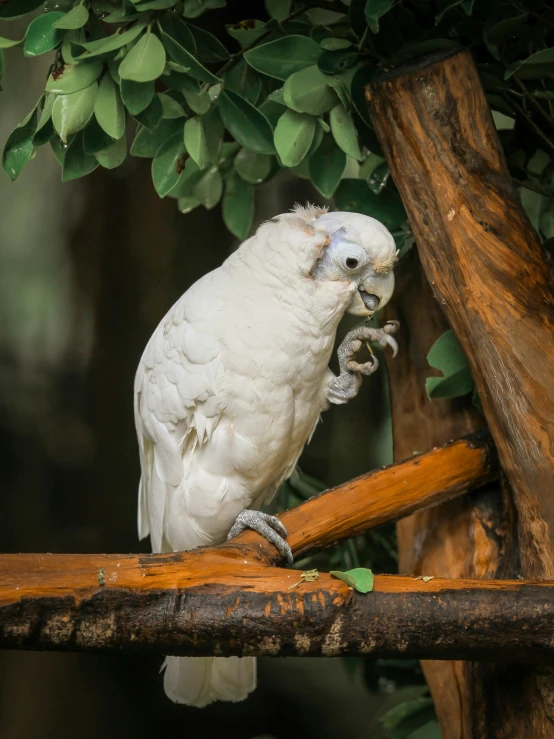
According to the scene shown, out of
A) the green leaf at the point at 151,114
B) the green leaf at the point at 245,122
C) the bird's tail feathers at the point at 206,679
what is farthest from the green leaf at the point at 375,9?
the bird's tail feathers at the point at 206,679

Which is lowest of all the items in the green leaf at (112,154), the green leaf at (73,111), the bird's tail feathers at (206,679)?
the bird's tail feathers at (206,679)

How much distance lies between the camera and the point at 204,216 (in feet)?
6.48

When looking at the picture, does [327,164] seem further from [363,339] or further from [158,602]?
[158,602]

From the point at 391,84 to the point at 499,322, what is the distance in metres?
0.39

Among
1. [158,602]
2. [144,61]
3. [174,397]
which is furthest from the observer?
[174,397]

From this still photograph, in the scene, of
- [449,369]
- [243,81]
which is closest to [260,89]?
[243,81]

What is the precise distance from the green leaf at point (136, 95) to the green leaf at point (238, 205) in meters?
0.34

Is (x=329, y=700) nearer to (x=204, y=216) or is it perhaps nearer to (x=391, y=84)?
(x=204, y=216)

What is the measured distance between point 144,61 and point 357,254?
40cm

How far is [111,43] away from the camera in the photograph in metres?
1.06

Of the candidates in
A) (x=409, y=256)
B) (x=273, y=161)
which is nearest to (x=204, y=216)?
(x=273, y=161)

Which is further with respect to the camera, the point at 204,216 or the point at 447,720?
the point at 204,216

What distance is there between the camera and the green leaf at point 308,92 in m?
1.18

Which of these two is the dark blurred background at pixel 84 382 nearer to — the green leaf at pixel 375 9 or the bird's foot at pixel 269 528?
the bird's foot at pixel 269 528
